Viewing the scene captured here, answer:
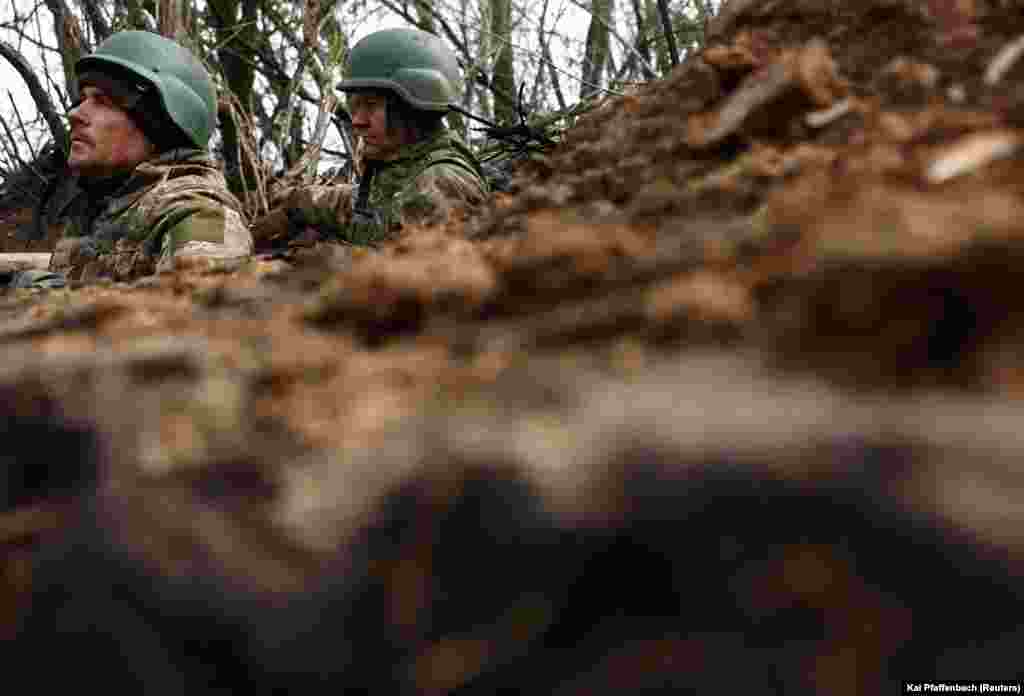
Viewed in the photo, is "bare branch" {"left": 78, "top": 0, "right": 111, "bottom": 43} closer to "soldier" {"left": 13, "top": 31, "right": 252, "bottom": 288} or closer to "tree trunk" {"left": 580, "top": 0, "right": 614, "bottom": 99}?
"soldier" {"left": 13, "top": 31, "right": 252, "bottom": 288}

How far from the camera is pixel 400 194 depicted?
282 centimetres

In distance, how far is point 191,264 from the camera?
118 centimetres

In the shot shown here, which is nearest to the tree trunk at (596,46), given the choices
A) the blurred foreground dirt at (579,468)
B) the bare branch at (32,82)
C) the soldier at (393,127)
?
the soldier at (393,127)

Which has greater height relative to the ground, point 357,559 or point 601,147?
point 601,147

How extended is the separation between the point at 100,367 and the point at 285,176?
3.77 m

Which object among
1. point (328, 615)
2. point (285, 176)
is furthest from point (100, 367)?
point (285, 176)

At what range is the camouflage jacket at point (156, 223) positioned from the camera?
2.25 metres

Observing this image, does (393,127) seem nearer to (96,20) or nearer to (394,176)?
A: (394,176)

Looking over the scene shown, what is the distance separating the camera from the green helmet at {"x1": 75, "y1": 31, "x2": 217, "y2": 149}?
8.22 ft

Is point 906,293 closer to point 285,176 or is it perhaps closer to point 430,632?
point 430,632

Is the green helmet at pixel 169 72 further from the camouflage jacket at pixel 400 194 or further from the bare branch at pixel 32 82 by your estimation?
the bare branch at pixel 32 82

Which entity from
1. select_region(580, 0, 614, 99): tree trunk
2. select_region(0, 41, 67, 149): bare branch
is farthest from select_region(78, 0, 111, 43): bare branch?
select_region(580, 0, 614, 99): tree trunk

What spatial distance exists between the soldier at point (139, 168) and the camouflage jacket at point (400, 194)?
20.0 inches

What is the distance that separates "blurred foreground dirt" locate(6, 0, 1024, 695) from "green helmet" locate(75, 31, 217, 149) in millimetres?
2104
